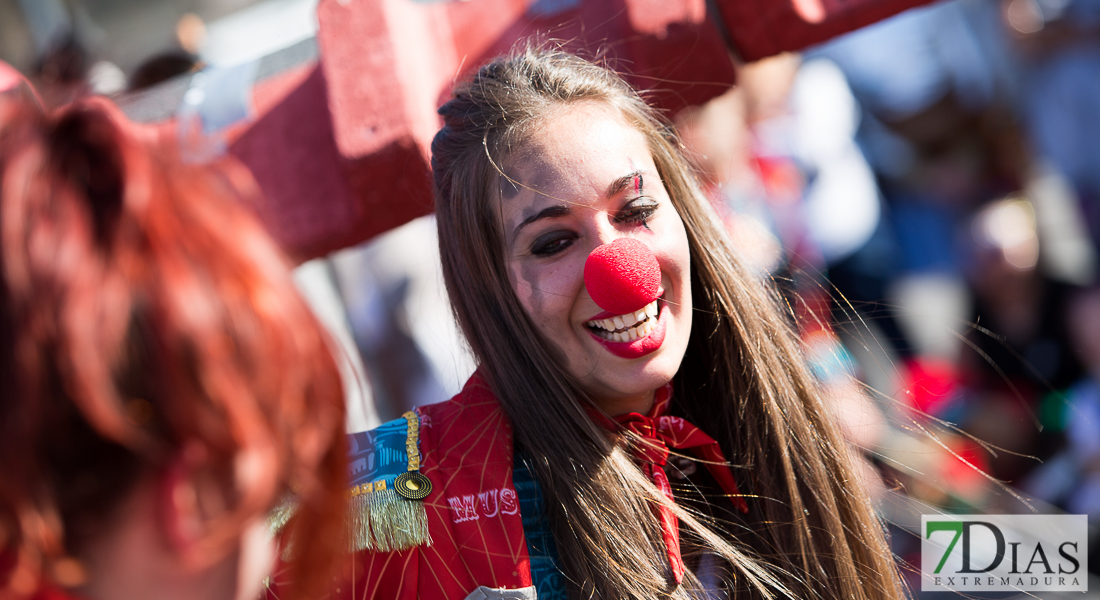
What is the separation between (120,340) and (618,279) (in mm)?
744

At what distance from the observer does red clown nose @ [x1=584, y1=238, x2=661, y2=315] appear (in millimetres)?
1166

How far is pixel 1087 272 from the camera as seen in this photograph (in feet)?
8.30

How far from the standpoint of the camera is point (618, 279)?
1168mm

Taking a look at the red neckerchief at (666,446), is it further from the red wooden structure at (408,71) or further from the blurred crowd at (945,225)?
the red wooden structure at (408,71)

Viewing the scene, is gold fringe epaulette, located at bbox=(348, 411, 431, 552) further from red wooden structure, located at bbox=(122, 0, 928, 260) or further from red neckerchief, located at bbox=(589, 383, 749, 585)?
red wooden structure, located at bbox=(122, 0, 928, 260)

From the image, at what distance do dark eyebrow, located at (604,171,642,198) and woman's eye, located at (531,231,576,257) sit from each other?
0.31ft

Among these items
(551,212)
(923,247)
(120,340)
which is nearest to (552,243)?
(551,212)

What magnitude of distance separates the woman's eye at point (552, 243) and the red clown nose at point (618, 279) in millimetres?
85

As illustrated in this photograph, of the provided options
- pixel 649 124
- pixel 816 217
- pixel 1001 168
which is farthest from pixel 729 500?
pixel 1001 168

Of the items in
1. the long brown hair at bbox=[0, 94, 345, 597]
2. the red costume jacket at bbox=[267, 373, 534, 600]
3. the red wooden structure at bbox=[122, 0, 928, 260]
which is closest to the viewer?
the long brown hair at bbox=[0, 94, 345, 597]

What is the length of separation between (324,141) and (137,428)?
42.7 inches

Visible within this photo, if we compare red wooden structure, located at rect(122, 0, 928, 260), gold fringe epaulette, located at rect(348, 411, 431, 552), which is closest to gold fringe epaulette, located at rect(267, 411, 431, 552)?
gold fringe epaulette, located at rect(348, 411, 431, 552)

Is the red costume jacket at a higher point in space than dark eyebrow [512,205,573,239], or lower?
lower

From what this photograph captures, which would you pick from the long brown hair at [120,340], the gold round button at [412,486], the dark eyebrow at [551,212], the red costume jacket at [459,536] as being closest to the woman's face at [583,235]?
the dark eyebrow at [551,212]
